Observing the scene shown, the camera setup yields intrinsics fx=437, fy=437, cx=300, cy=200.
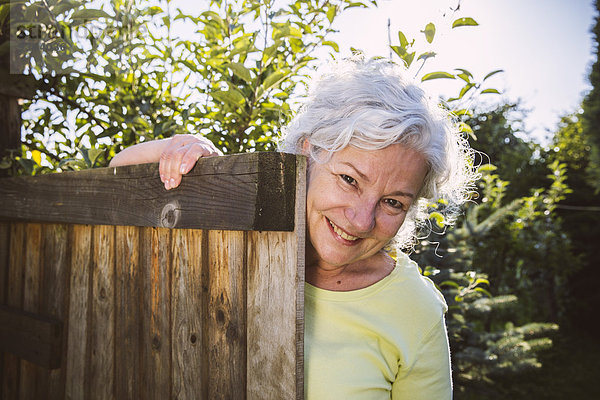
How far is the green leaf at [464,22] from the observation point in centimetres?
156

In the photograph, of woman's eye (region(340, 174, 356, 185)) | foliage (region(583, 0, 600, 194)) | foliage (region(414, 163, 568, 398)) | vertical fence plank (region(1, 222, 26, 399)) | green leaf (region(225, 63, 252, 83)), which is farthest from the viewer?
foliage (region(583, 0, 600, 194))

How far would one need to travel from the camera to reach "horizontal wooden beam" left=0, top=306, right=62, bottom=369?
66.6 inches

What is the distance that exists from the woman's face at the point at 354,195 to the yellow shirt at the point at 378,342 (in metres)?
0.16

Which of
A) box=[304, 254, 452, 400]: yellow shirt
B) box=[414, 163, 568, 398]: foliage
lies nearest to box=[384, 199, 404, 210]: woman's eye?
box=[304, 254, 452, 400]: yellow shirt

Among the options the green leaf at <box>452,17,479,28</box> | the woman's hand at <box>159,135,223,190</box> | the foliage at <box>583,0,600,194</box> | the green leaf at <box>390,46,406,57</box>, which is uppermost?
the foliage at <box>583,0,600,194</box>

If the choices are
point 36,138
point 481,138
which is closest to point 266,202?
point 36,138

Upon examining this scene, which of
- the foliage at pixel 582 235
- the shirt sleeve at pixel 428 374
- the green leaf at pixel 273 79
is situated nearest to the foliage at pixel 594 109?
the foliage at pixel 582 235

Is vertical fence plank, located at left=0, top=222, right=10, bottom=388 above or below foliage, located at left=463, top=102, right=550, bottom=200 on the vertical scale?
below

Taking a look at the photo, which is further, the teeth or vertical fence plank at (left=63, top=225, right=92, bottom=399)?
vertical fence plank at (left=63, top=225, right=92, bottom=399)

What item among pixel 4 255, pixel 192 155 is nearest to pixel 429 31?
pixel 192 155

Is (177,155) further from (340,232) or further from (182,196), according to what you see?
(340,232)

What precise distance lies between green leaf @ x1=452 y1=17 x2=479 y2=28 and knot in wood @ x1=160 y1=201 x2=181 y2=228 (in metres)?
1.19

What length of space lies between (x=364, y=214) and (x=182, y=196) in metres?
0.50

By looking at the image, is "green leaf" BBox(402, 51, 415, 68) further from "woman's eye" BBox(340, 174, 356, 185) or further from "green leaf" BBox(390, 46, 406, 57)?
"woman's eye" BBox(340, 174, 356, 185)
